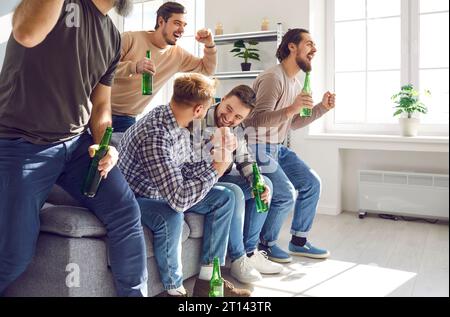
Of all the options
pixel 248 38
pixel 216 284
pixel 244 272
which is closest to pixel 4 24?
pixel 248 38

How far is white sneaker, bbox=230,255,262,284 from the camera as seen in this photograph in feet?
6.97

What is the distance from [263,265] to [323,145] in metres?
1.81

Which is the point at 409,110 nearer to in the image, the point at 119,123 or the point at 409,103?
the point at 409,103

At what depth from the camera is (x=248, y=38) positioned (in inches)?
156

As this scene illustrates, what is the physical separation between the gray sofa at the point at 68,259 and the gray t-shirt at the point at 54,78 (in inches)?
10.8

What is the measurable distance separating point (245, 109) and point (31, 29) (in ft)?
3.77

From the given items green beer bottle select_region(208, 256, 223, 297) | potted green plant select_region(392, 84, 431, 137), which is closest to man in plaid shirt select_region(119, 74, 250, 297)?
green beer bottle select_region(208, 256, 223, 297)

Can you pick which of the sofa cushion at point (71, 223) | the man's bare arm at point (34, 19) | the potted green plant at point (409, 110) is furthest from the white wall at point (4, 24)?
the potted green plant at point (409, 110)

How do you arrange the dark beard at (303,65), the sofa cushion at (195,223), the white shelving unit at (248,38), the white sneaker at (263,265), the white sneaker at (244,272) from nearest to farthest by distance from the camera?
the sofa cushion at (195,223) → the white sneaker at (244,272) → the white sneaker at (263,265) → the dark beard at (303,65) → the white shelving unit at (248,38)

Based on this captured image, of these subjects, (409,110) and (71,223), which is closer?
(71,223)

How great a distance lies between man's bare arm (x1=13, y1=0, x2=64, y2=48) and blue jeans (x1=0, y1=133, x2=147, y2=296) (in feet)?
1.04

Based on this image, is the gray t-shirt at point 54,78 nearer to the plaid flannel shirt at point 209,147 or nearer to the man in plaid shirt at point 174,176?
the man in plaid shirt at point 174,176

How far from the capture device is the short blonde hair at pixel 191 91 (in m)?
1.78

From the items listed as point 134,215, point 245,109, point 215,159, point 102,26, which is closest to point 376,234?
point 245,109
